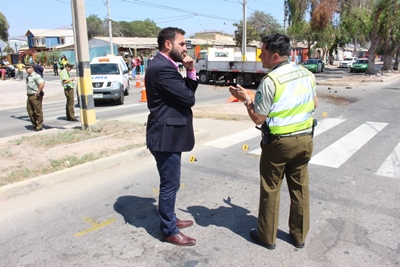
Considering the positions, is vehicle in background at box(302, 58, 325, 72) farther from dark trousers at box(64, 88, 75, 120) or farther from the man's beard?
the man's beard

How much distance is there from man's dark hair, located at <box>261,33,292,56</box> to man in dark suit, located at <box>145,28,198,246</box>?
0.71m

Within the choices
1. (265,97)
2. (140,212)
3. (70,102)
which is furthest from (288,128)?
(70,102)

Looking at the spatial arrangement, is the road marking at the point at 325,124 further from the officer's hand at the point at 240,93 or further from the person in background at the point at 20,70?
the person in background at the point at 20,70

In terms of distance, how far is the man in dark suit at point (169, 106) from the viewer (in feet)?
9.83

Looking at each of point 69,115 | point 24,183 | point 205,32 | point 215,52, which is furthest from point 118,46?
point 205,32

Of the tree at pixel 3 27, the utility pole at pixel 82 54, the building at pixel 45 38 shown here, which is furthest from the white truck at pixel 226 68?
the building at pixel 45 38

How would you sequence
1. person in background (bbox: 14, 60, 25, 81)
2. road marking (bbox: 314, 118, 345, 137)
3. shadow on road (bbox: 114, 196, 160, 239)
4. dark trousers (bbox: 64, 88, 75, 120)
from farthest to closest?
person in background (bbox: 14, 60, 25, 81) → dark trousers (bbox: 64, 88, 75, 120) → road marking (bbox: 314, 118, 345, 137) → shadow on road (bbox: 114, 196, 160, 239)

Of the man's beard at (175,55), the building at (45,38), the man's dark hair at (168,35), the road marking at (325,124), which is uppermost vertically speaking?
the building at (45,38)

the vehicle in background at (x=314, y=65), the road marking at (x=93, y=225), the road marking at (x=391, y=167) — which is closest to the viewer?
the road marking at (x=93, y=225)

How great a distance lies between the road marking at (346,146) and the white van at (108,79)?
31.6ft

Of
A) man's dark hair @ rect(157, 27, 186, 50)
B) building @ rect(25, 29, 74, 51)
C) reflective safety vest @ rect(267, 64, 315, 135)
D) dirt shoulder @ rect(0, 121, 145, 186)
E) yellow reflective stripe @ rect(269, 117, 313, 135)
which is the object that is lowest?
dirt shoulder @ rect(0, 121, 145, 186)

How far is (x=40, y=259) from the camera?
317 centimetres

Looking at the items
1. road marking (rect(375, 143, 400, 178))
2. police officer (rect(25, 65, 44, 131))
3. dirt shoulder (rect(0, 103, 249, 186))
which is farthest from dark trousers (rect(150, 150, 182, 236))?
police officer (rect(25, 65, 44, 131))

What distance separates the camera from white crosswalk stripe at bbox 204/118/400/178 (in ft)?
19.2
